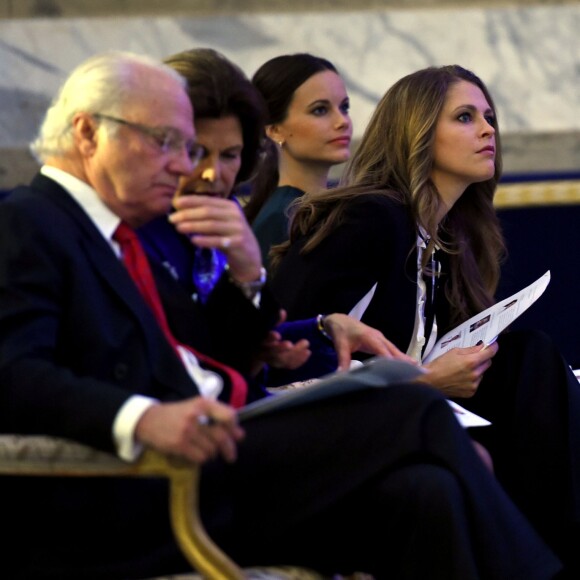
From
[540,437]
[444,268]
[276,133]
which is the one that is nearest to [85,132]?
[540,437]

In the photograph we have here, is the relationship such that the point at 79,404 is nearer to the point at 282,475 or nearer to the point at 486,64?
the point at 282,475

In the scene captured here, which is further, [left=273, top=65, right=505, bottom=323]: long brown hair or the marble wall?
the marble wall

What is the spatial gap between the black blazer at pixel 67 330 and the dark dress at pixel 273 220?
6.04 ft

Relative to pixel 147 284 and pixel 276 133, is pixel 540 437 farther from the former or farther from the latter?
pixel 276 133

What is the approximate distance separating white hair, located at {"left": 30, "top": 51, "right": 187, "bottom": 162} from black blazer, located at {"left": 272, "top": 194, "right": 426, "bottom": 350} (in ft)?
3.62

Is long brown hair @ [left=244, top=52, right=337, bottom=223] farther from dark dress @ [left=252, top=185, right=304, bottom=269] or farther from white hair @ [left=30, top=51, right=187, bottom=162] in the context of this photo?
white hair @ [left=30, top=51, right=187, bottom=162]

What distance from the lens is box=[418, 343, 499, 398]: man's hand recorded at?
340 centimetres

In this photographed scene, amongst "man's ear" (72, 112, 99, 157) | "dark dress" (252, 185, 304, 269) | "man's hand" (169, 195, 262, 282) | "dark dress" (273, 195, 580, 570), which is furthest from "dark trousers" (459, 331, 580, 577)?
"man's ear" (72, 112, 99, 157)

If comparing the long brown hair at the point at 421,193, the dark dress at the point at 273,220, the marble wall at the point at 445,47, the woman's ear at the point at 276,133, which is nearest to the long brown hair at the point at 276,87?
the woman's ear at the point at 276,133

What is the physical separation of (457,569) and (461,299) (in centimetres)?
151

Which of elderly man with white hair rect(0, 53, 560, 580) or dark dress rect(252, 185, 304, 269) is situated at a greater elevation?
elderly man with white hair rect(0, 53, 560, 580)

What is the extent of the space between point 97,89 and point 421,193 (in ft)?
4.79

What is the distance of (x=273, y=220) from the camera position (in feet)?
15.2

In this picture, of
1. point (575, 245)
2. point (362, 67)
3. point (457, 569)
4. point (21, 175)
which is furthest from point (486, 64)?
point (457, 569)
